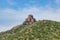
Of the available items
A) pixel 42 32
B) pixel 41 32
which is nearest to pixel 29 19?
pixel 41 32

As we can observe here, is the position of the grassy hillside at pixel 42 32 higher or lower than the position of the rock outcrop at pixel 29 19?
lower

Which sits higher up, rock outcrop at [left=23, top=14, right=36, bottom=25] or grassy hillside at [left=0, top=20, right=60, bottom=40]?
Answer: rock outcrop at [left=23, top=14, right=36, bottom=25]

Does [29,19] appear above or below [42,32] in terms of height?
above

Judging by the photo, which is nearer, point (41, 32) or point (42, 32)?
point (42, 32)

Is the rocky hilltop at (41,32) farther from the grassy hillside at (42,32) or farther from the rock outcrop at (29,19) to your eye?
the rock outcrop at (29,19)

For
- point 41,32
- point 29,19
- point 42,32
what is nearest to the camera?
point 42,32

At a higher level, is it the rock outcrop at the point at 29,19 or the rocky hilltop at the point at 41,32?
the rock outcrop at the point at 29,19

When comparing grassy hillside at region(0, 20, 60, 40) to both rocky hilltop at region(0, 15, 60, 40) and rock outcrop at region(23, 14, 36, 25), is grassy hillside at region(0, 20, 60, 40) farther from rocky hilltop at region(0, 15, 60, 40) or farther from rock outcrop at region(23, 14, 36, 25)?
rock outcrop at region(23, 14, 36, 25)

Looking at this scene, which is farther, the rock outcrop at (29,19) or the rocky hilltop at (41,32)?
the rock outcrop at (29,19)

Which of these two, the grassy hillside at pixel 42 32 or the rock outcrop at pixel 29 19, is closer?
the grassy hillside at pixel 42 32

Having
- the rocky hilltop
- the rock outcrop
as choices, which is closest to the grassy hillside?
the rocky hilltop

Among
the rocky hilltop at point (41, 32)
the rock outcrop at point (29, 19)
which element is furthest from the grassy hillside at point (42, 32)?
the rock outcrop at point (29, 19)

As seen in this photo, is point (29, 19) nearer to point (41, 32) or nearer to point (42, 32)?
point (41, 32)

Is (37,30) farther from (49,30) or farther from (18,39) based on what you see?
(18,39)
